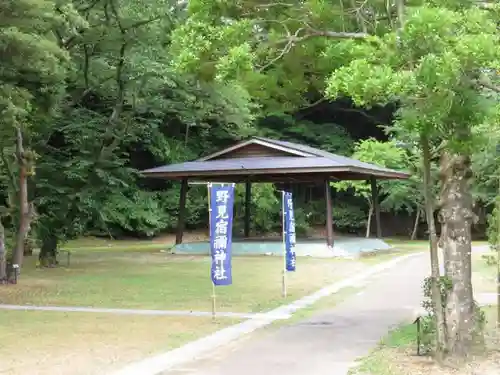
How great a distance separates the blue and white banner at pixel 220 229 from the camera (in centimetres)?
1130

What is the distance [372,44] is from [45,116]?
1301 cm

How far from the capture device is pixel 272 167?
25.3 meters

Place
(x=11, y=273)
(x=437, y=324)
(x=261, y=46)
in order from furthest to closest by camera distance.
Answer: (x=11, y=273) → (x=261, y=46) → (x=437, y=324)

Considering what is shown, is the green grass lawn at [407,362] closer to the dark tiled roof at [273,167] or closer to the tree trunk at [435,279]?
the tree trunk at [435,279]

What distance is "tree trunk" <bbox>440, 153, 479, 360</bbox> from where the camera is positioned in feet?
24.4

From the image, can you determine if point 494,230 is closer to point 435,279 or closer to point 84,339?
point 435,279

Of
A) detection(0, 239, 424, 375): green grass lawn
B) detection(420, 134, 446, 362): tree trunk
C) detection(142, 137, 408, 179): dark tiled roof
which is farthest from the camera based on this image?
detection(142, 137, 408, 179): dark tiled roof

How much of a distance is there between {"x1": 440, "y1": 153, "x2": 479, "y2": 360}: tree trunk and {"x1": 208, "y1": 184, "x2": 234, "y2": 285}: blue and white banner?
14.6 ft

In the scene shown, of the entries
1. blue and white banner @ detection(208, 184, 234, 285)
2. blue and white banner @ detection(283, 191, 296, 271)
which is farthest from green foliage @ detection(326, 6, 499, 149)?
blue and white banner @ detection(283, 191, 296, 271)

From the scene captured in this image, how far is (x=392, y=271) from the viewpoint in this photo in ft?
64.1

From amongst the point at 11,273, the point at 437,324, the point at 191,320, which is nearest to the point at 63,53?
the point at 11,273

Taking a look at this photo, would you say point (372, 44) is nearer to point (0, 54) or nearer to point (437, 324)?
point (437, 324)

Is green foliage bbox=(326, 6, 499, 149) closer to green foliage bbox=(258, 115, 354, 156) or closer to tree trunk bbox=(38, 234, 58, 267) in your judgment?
tree trunk bbox=(38, 234, 58, 267)

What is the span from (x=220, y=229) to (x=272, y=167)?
14045 mm
